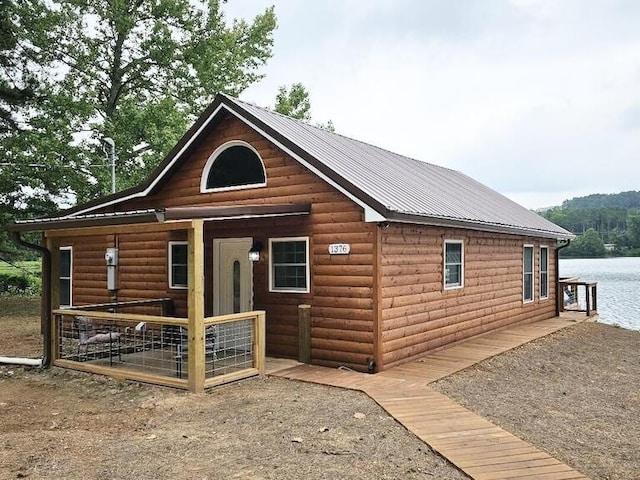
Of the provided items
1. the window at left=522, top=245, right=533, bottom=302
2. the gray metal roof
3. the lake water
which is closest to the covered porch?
the gray metal roof

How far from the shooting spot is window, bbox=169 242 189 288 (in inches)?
424

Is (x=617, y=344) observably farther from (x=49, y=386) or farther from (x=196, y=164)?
(x=49, y=386)

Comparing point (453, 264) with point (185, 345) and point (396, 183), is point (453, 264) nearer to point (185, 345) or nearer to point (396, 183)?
point (396, 183)

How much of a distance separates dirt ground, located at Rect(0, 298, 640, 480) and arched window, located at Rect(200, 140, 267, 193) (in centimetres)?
364

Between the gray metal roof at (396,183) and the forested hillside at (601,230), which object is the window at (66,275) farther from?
the forested hillside at (601,230)

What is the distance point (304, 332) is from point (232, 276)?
2086 mm

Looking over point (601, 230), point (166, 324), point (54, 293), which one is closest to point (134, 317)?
point (166, 324)

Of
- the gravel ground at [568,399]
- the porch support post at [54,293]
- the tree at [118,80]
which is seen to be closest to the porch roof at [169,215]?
the porch support post at [54,293]

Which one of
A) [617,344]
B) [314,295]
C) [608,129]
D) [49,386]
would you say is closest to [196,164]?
[314,295]

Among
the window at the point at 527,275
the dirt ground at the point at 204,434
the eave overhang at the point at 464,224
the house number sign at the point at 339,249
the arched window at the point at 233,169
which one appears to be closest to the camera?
the dirt ground at the point at 204,434

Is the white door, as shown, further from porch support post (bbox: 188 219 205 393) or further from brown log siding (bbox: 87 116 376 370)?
porch support post (bbox: 188 219 205 393)

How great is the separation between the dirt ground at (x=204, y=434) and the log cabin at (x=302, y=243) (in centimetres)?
143

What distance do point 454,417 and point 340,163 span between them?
4616 mm

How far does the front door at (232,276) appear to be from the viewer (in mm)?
9806
